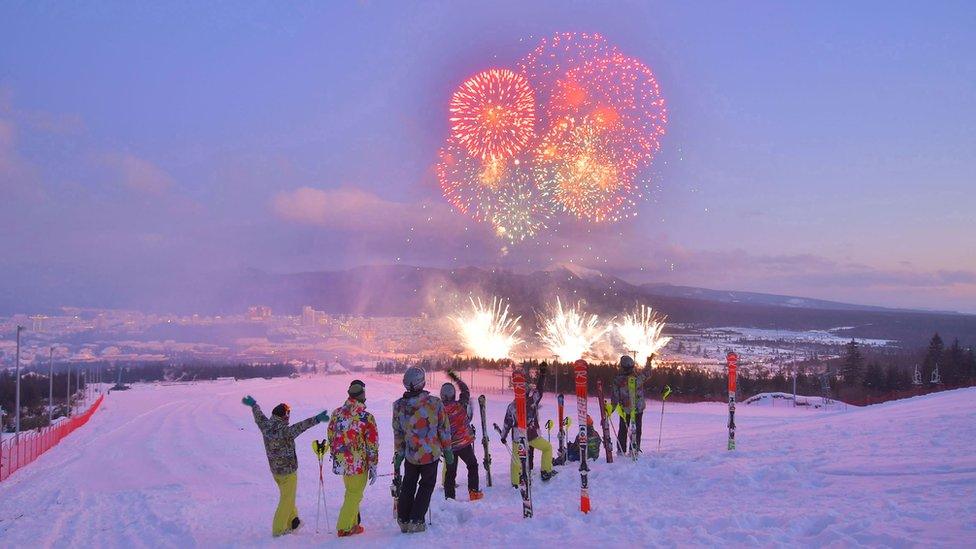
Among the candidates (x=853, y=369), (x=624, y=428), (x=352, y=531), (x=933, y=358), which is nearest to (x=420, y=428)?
(x=352, y=531)

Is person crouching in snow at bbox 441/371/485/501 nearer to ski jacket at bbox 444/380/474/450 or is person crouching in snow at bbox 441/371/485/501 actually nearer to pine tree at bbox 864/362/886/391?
ski jacket at bbox 444/380/474/450

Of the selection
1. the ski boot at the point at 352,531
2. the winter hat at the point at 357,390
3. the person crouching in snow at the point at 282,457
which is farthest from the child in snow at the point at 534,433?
the person crouching in snow at the point at 282,457

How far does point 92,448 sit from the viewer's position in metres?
27.4

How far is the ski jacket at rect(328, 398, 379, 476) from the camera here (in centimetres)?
880

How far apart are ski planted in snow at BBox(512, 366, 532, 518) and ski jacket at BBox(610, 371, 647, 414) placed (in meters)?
3.55

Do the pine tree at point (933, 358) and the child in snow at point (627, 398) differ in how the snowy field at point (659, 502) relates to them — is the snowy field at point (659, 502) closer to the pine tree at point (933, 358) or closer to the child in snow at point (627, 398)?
the child in snow at point (627, 398)

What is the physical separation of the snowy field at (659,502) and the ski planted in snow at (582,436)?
337mm

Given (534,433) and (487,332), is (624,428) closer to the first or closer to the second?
(534,433)

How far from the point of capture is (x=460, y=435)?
36.1 feet

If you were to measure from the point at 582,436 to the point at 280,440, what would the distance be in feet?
14.6


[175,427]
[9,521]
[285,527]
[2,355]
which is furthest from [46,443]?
[2,355]

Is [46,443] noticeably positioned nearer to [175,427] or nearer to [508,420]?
[175,427]

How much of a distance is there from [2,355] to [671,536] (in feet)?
740

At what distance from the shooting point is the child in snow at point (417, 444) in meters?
8.58
